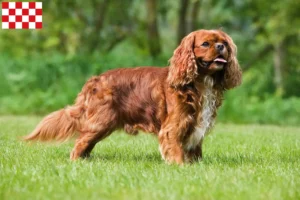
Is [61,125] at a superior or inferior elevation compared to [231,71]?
inferior

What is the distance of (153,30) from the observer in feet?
66.0

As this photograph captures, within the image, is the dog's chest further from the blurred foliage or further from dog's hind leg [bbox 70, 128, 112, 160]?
the blurred foliage

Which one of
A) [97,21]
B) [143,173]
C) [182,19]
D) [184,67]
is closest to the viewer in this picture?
[143,173]

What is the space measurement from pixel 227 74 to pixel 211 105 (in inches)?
14.2

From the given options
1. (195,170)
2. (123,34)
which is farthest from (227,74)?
(123,34)

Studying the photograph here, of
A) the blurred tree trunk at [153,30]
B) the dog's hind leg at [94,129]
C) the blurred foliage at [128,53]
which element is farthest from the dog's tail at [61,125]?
the blurred tree trunk at [153,30]

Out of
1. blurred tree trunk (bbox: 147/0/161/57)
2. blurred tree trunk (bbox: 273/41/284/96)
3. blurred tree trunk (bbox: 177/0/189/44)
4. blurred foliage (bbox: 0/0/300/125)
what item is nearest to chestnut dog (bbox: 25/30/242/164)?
blurred foliage (bbox: 0/0/300/125)

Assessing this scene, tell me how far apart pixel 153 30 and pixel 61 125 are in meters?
13.1

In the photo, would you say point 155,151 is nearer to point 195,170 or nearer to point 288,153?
point 288,153

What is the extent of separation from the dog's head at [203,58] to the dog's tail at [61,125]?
3.85 ft

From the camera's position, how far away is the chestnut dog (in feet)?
21.7

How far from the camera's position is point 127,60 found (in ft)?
59.1

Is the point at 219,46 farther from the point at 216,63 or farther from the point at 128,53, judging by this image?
the point at 128,53

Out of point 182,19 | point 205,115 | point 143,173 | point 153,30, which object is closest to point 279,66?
point 182,19
